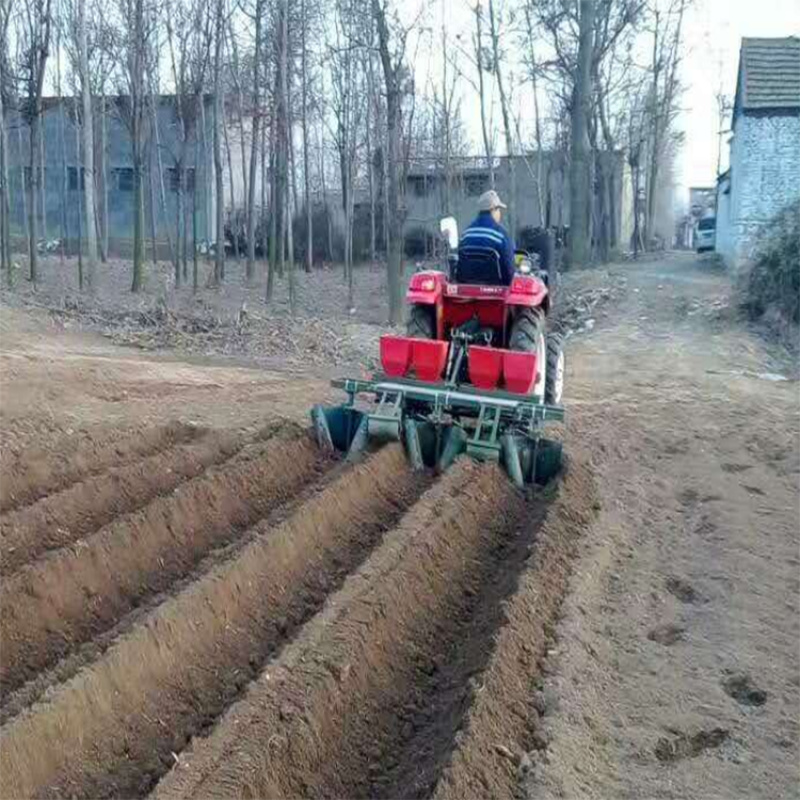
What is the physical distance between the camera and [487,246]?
8.02 m

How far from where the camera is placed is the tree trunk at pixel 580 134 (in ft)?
82.8

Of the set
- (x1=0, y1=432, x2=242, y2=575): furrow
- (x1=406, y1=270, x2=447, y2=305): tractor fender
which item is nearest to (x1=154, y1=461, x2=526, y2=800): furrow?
(x1=0, y1=432, x2=242, y2=575): furrow

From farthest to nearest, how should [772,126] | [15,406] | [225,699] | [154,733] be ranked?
[772,126]
[15,406]
[225,699]
[154,733]

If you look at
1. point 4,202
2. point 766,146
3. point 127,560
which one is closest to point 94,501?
point 127,560

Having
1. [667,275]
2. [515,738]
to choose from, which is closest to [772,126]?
[667,275]

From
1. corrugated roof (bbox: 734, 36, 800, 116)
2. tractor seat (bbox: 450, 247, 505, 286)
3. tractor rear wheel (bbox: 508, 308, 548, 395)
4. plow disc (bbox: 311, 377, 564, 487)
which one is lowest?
plow disc (bbox: 311, 377, 564, 487)

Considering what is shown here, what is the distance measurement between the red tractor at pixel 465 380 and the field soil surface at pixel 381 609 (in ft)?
0.81

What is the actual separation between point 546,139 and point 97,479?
1472 inches

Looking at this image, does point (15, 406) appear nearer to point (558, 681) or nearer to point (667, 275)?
point (558, 681)

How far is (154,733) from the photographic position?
409 cm

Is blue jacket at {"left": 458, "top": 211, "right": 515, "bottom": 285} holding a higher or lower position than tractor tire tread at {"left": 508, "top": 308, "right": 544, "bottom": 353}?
higher

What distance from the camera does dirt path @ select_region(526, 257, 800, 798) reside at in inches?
163

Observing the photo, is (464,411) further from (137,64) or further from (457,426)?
(137,64)

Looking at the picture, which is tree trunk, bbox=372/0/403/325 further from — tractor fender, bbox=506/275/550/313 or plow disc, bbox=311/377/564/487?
plow disc, bbox=311/377/564/487
